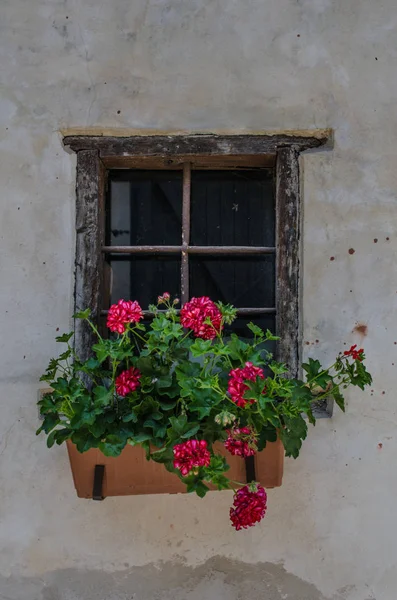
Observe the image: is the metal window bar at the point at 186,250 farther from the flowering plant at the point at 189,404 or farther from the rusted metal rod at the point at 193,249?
the flowering plant at the point at 189,404

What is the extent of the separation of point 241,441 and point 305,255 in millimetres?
731

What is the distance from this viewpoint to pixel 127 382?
169cm

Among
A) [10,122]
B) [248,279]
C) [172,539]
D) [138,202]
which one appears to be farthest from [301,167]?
[172,539]

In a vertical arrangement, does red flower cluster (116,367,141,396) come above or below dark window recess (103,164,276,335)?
below

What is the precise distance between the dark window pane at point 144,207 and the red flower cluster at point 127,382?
2.22 ft

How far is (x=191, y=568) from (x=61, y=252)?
3.66 feet

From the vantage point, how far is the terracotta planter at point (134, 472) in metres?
1.79

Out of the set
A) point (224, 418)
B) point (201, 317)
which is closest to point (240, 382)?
point (224, 418)

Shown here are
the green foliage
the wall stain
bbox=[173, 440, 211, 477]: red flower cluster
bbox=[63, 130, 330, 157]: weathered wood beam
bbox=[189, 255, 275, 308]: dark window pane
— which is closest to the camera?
bbox=[173, 440, 211, 477]: red flower cluster

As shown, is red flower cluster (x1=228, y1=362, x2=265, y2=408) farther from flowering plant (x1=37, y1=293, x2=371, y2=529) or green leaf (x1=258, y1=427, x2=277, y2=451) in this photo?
green leaf (x1=258, y1=427, x2=277, y2=451)

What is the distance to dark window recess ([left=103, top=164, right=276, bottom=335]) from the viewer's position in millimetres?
2232

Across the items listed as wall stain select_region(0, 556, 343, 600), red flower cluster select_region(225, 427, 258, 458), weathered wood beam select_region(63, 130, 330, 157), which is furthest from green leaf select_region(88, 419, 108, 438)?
weathered wood beam select_region(63, 130, 330, 157)

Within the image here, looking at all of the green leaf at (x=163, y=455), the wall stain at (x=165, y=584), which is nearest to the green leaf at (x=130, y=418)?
the green leaf at (x=163, y=455)

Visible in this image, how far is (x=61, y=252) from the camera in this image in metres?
2.09
